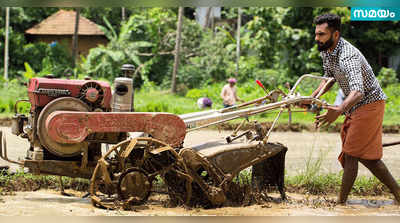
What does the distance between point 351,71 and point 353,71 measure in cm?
2

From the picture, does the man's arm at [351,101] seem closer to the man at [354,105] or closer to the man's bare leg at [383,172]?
the man at [354,105]

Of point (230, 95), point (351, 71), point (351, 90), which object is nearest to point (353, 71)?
point (351, 71)

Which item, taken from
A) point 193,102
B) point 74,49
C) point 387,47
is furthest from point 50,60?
point 387,47

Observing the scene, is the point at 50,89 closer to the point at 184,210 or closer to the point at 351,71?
the point at 184,210

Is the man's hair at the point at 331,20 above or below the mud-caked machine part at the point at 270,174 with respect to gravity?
above

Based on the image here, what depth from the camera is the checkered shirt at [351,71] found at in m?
4.80

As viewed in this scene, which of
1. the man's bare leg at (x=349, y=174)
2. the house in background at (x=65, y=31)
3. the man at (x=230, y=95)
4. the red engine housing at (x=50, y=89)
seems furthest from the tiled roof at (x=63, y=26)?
the man's bare leg at (x=349, y=174)

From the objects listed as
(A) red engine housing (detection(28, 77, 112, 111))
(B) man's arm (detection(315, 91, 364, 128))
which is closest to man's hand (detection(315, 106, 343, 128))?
(B) man's arm (detection(315, 91, 364, 128))

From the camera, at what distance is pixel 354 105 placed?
5.06 meters

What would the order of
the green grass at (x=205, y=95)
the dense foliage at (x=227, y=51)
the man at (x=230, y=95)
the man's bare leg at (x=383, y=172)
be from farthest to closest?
the dense foliage at (x=227, y=51) → the green grass at (x=205, y=95) → the man at (x=230, y=95) → the man's bare leg at (x=383, y=172)

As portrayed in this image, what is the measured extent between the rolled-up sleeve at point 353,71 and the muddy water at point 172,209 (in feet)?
3.99

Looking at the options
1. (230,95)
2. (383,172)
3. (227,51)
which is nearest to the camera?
(383,172)

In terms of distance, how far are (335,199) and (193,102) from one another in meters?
12.5

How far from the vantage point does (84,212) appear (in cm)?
452
